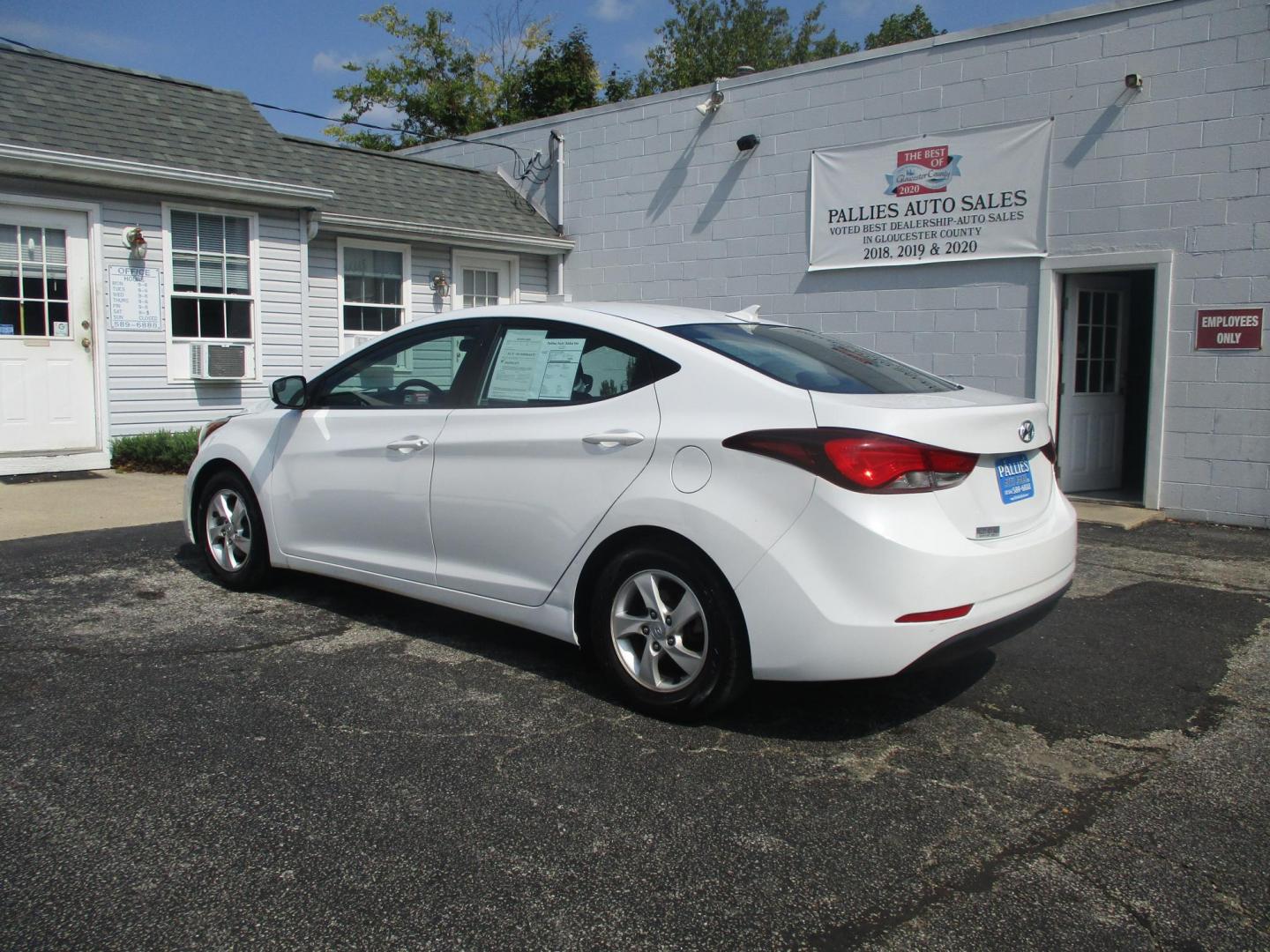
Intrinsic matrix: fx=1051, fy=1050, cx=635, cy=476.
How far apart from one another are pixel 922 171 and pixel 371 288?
667 centimetres

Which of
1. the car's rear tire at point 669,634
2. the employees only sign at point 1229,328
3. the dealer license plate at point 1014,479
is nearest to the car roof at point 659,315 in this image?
the car's rear tire at point 669,634

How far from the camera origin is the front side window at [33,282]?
9.71 metres

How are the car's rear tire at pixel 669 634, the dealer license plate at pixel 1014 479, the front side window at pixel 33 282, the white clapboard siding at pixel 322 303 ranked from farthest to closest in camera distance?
1. the white clapboard siding at pixel 322 303
2. the front side window at pixel 33 282
3. the dealer license plate at pixel 1014 479
4. the car's rear tire at pixel 669 634

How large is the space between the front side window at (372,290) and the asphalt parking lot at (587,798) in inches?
323

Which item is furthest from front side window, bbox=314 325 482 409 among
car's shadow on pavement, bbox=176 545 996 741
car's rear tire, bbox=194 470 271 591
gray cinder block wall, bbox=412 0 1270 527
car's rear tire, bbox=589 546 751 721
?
gray cinder block wall, bbox=412 0 1270 527

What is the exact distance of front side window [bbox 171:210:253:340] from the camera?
10.9 meters

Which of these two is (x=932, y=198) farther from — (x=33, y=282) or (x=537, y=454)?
(x=33, y=282)

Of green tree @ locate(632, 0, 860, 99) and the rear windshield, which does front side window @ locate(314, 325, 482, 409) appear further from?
Result: green tree @ locate(632, 0, 860, 99)

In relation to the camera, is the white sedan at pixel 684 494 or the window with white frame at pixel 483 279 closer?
the white sedan at pixel 684 494

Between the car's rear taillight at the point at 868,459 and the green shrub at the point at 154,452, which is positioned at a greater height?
the car's rear taillight at the point at 868,459

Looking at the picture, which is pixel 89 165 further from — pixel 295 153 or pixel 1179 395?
pixel 1179 395

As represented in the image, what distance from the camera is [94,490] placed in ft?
30.1

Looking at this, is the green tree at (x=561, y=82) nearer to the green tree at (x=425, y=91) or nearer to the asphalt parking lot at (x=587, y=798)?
the green tree at (x=425, y=91)

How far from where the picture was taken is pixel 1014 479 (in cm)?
374
